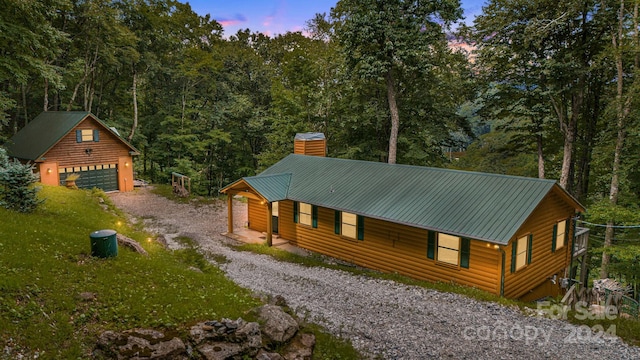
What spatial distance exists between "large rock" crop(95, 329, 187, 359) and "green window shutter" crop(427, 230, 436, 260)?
33.3 feet

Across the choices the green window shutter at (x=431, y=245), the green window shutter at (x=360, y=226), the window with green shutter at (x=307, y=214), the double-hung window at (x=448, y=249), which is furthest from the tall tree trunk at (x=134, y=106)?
the double-hung window at (x=448, y=249)

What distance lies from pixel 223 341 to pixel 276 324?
1214 mm

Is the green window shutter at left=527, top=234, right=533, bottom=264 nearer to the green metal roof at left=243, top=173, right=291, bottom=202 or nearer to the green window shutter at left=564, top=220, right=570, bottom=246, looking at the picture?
the green window shutter at left=564, top=220, right=570, bottom=246

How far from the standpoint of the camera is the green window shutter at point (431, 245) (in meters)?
14.6

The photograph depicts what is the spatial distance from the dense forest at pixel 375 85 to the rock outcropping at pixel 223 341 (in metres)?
14.9

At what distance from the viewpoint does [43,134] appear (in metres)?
27.3

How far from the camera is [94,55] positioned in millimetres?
33531

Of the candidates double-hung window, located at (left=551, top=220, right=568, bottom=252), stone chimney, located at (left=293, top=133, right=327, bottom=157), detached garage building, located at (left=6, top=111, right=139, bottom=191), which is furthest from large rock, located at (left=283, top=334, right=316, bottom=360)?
detached garage building, located at (left=6, top=111, right=139, bottom=191)

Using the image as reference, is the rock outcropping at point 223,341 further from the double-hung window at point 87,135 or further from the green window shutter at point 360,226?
the double-hung window at point 87,135

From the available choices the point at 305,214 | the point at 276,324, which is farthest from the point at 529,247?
the point at 276,324

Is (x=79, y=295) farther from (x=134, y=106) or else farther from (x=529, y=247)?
(x=134, y=106)

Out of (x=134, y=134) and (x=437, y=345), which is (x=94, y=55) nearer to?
(x=134, y=134)

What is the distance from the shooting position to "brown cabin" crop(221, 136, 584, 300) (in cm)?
1341

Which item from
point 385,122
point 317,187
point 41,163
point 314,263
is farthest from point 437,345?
point 41,163
